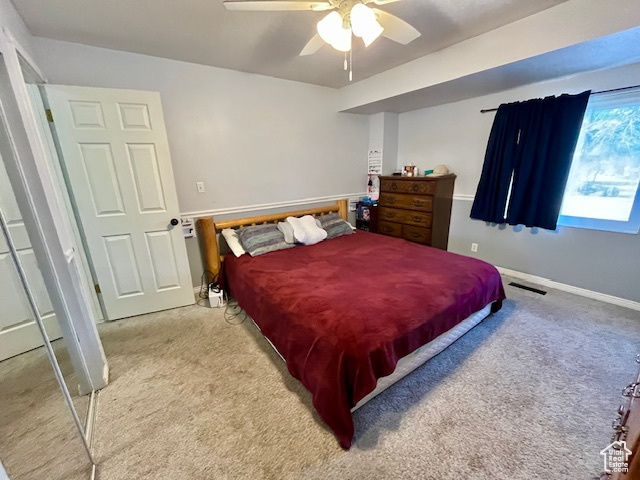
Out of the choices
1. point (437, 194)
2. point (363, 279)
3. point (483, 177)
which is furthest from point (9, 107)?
point (483, 177)

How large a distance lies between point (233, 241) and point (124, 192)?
105cm

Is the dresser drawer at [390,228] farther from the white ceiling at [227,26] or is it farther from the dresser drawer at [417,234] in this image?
the white ceiling at [227,26]

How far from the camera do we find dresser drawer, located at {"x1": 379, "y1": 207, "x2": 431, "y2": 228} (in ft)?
11.4

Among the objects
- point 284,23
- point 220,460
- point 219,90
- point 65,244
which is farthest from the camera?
point 219,90

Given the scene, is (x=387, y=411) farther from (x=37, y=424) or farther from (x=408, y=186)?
(x=408, y=186)

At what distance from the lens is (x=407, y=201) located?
3588mm

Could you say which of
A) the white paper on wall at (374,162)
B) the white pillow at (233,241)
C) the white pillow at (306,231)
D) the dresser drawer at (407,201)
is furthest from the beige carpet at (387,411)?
the white paper on wall at (374,162)

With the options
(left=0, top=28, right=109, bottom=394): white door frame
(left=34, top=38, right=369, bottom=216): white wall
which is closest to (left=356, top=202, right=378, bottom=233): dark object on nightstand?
(left=34, top=38, right=369, bottom=216): white wall

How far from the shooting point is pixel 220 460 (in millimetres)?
1311

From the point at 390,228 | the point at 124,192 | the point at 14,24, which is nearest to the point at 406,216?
the point at 390,228

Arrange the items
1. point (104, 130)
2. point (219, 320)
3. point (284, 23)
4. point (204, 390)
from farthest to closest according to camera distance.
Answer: point (219, 320), point (104, 130), point (284, 23), point (204, 390)

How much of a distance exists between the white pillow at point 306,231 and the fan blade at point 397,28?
188 centimetres

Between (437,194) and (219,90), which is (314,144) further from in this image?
(437,194)

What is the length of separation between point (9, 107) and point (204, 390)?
74.9 inches
